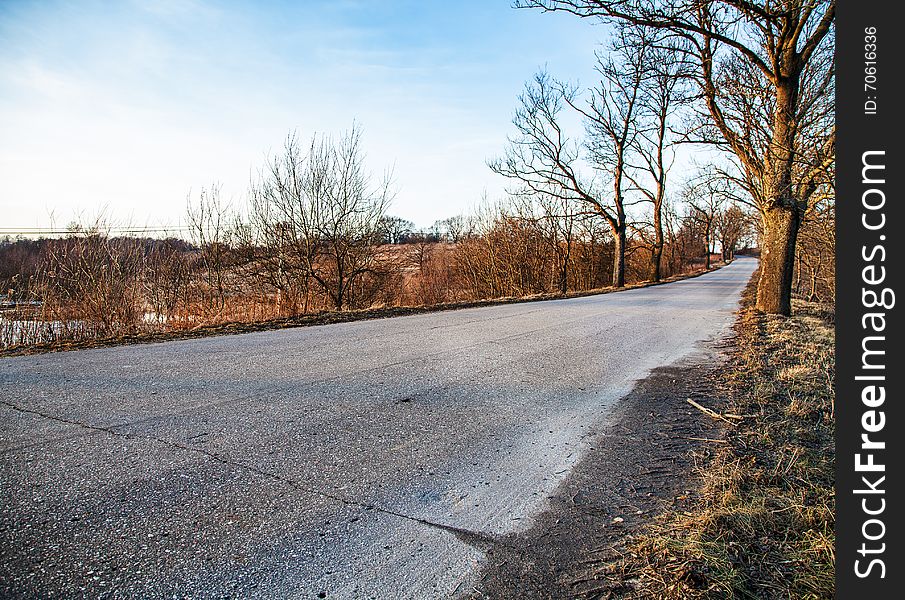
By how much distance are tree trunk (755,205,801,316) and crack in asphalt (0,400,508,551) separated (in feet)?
32.8

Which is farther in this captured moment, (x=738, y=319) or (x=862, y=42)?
(x=738, y=319)

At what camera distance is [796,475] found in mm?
3096

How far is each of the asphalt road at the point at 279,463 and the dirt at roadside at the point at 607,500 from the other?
12cm

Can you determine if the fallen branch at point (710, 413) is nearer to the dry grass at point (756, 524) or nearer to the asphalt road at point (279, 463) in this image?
the dry grass at point (756, 524)

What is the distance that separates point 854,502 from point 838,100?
1.47 m

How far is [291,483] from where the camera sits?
298 cm

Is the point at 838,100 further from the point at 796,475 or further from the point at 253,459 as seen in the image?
the point at 253,459

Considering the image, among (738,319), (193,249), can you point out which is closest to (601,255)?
(738,319)

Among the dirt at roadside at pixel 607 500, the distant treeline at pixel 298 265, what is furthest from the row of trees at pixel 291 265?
the dirt at roadside at pixel 607 500

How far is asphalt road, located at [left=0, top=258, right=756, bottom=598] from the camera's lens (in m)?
2.20

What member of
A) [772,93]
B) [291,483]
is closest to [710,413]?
[291,483]

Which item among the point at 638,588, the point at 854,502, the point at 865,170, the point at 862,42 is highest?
the point at 862,42

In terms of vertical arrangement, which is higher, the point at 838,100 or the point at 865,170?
the point at 838,100

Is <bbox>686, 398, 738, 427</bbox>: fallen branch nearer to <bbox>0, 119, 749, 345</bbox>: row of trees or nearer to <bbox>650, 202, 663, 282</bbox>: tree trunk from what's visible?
<bbox>0, 119, 749, 345</bbox>: row of trees
